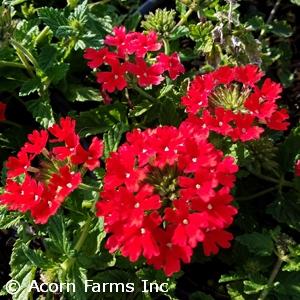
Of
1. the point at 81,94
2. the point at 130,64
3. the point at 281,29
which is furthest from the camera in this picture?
the point at 281,29

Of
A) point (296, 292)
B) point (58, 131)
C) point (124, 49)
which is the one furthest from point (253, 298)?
point (124, 49)

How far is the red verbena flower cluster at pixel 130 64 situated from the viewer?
160cm

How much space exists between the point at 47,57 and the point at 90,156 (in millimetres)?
600

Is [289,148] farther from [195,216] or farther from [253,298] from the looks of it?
[195,216]

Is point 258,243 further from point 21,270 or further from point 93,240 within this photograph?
point 21,270

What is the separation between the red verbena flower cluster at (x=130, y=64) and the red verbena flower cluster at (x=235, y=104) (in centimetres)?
20

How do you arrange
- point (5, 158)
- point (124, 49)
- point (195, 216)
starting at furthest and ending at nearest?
point (5, 158)
point (124, 49)
point (195, 216)

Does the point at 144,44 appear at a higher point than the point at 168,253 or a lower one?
higher

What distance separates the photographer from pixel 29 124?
200 cm

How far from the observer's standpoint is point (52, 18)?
1730 millimetres

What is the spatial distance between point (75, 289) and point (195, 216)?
1.47 feet

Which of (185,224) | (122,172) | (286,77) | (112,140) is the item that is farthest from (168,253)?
(286,77)

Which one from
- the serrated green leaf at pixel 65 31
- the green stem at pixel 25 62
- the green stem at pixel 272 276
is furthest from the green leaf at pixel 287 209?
the green stem at pixel 25 62

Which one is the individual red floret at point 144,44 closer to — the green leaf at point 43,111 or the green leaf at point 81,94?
the green leaf at point 81,94
